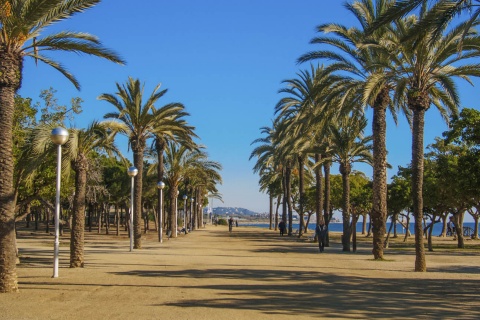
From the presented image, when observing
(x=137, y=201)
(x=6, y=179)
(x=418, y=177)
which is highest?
(x=418, y=177)

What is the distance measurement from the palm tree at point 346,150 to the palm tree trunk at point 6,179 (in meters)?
20.9

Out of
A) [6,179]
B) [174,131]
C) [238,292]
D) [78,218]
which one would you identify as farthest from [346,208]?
[6,179]

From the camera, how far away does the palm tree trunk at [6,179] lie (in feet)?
37.7

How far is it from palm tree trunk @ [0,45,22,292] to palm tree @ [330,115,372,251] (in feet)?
68.6

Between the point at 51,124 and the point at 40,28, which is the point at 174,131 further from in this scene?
the point at 40,28

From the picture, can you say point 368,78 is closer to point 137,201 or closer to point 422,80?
point 422,80

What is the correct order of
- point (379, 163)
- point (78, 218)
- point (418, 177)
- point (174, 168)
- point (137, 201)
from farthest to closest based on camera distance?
point (174, 168) → point (137, 201) → point (379, 163) → point (418, 177) → point (78, 218)

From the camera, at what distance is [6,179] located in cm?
1163

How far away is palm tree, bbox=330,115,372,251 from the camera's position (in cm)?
3020

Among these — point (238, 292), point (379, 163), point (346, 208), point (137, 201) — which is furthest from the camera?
point (137, 201)

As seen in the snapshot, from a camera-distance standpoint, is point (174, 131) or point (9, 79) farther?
point (174, 131)

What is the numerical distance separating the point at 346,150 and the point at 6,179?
22803mm

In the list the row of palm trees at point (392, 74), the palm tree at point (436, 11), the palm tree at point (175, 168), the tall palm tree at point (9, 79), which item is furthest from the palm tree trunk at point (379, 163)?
the palm tree at point (175, 168)

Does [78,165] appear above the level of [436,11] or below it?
below
